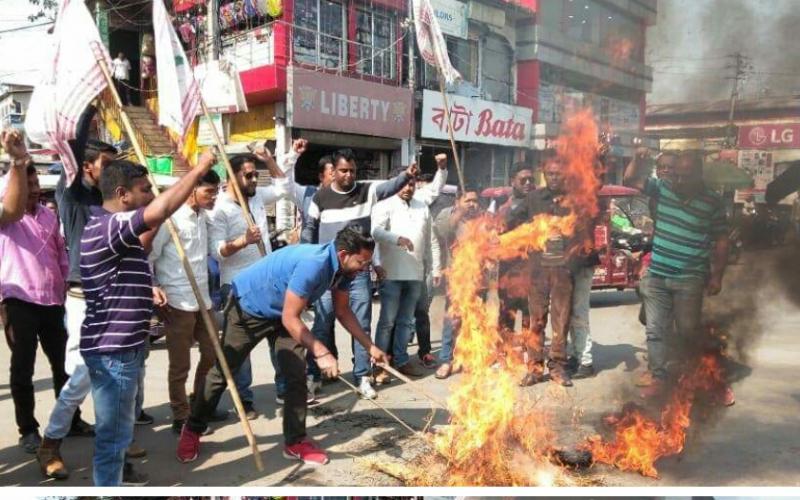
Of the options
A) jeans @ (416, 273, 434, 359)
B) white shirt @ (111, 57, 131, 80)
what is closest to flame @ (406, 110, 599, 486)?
jeans @ (416, 273, 434, 359)

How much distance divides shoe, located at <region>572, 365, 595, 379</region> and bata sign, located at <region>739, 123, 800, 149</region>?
185cm

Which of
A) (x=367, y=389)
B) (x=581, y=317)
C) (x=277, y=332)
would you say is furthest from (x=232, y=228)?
(x=581, y=317)

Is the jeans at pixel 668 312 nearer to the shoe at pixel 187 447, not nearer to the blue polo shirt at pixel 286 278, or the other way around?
the blue polo shirt at pixel 286 278

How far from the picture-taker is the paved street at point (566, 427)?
9.75ft

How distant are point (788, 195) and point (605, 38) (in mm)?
1544

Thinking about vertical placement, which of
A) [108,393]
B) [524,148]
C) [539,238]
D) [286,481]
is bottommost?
[286,481]

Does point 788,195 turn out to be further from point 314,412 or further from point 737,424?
point 314,412

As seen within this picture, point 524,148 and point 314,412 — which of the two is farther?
point 524,148

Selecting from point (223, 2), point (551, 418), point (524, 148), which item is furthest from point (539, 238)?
point (223, 2)

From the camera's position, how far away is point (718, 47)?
3764 millimetres

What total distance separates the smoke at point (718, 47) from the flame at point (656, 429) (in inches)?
67.8

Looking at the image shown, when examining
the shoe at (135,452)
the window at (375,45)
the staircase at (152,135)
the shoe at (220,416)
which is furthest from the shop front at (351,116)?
the shoe at (135,452)

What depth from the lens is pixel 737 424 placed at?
11.3 feet

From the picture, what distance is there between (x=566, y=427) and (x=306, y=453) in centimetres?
151
